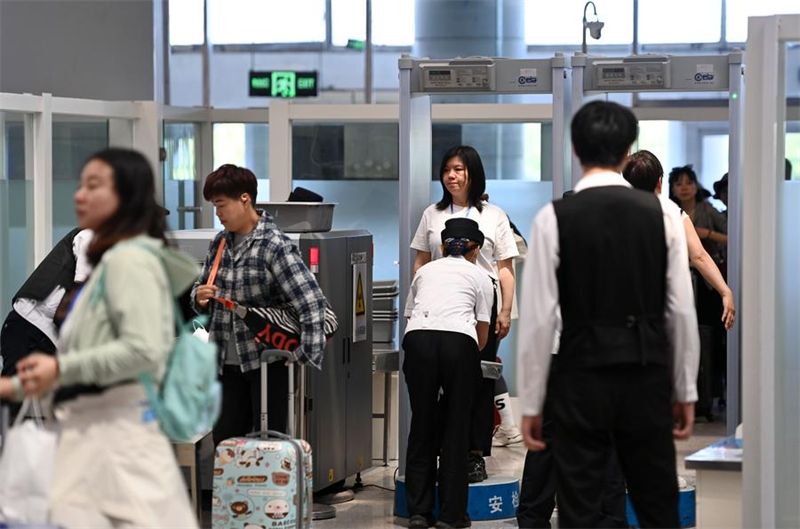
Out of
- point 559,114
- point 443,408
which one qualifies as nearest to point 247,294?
point 443,408

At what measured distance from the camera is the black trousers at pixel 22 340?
19.7ft

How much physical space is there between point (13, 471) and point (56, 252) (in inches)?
113

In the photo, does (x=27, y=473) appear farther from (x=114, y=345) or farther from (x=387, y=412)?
(x=387, y=412)

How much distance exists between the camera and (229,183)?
5078 mm

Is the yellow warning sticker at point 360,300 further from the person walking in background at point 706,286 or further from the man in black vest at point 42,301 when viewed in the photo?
the person walking in background at point 706,286

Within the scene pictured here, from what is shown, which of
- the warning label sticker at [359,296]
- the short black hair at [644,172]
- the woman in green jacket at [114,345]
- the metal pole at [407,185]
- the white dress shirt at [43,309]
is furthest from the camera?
the warning label sticker at [359,296]

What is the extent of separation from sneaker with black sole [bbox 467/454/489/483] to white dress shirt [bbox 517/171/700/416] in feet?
8.31

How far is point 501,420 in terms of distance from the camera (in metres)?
7.75

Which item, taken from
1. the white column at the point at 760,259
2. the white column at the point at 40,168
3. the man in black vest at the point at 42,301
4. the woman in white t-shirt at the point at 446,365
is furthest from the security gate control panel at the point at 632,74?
the white column at the point at 40,168

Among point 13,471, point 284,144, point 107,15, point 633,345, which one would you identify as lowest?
point 13,471

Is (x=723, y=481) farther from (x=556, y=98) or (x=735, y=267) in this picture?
(x=556, y=98)

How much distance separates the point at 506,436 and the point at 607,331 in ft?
14.6

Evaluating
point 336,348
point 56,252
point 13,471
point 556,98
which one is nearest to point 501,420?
point 336,348

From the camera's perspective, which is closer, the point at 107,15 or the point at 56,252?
the point at 56,252
